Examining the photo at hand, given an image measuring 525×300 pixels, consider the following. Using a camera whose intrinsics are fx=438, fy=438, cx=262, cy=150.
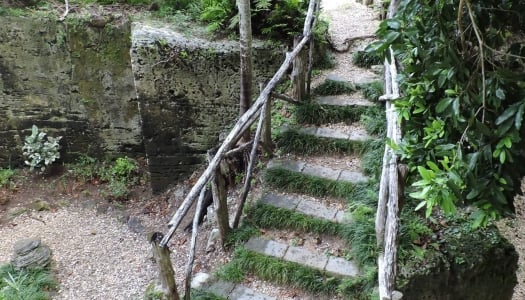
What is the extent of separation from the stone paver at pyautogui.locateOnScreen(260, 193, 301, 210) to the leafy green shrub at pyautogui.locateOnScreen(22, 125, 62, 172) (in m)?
4.06

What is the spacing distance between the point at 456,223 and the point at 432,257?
49cm

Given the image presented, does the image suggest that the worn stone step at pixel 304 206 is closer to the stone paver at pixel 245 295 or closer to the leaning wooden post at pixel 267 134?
the leaning wooden post at pixel 267 134

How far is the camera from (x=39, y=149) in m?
6.73

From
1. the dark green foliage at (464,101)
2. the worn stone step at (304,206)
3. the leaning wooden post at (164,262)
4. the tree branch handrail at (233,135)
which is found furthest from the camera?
the worn stone step at (304,206)

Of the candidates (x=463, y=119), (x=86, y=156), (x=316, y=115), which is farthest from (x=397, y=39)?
(x=86, y=156)

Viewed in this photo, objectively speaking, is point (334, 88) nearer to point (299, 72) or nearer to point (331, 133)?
point (299, 72)

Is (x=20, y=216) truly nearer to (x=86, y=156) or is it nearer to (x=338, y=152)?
(x=86, y=156)

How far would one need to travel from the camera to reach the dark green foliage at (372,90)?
5059 mm

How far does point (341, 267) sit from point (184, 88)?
3.11m

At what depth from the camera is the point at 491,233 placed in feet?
11.6

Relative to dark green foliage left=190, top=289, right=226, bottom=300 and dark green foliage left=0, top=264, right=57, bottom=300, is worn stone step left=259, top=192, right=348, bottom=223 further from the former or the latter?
dark green foliage left=0, top=264, right=57, bottom=300

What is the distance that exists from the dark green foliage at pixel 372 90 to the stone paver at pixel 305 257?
85.6 inches

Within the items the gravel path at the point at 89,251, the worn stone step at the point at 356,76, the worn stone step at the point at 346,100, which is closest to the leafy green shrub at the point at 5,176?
the gravel path at the point at 89,251

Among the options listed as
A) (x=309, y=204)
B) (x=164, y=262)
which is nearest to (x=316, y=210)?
(x=309, y=204)
